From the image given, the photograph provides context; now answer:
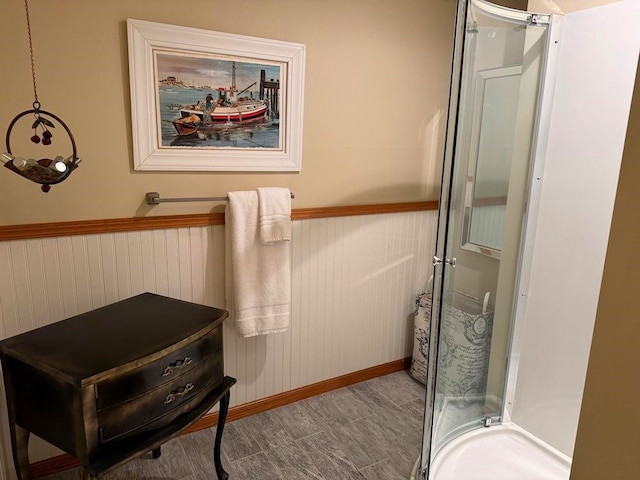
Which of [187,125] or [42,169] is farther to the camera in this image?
[187,125]

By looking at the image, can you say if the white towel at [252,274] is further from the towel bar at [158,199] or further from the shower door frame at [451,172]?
the shower door frame at [451,172]

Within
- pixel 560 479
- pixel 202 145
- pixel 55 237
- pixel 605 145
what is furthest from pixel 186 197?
pixel 560 479

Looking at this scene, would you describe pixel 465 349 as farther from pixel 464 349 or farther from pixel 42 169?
pixel 42 169

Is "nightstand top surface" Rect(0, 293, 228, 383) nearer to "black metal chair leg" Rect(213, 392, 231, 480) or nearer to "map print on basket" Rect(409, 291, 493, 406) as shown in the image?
"black metal chair leg" Rect(213, 392, 231, 480)

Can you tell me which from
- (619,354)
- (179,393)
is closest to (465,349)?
(179,393)

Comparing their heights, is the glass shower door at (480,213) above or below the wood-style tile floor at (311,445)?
above

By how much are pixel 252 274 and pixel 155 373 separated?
2.61 feet

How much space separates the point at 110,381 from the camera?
1334mm

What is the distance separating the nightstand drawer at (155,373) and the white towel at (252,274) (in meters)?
0.45

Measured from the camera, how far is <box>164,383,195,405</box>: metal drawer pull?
1529mm

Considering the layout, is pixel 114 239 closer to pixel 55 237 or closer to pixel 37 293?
pixel 55 237

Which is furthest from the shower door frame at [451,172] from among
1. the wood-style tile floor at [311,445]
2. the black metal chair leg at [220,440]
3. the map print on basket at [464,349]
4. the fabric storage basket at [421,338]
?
the black metal chair leg at [220,440]

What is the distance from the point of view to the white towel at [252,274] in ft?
6.99

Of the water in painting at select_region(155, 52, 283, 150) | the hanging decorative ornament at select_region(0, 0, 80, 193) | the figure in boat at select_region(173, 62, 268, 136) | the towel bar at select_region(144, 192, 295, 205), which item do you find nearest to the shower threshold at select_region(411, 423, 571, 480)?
the towel bar at select_region(144, 192, 295, 205)
